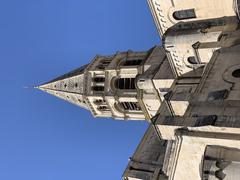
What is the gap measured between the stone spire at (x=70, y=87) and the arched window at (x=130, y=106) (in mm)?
3517

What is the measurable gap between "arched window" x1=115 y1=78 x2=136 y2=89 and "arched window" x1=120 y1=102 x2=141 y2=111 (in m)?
1.37

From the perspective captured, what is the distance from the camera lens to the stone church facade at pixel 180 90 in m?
19.8

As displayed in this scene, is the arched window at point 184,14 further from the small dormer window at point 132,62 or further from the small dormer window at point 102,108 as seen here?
the small dormer window at point 102,108

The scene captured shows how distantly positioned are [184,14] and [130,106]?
1050 centimetres

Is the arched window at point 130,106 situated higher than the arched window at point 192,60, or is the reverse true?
the arched window at point 130,106

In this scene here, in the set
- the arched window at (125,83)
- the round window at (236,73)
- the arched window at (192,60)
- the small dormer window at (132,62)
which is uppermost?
the small dormer window at (132,62)

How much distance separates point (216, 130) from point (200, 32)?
25.9 ft

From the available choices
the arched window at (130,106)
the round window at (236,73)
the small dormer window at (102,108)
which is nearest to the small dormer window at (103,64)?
the small dormer window at (102,108)

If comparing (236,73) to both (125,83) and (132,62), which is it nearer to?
(125,83)

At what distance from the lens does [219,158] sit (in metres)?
19.6

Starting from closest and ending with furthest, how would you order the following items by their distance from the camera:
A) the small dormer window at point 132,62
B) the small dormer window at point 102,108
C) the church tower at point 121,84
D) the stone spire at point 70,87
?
1. the church tower at point 121,84
2. the small dormer window at point 132,62
3. the small dormer window at point 102,108
4. the stone spire at point 70,87

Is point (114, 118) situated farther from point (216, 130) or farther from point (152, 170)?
point (216, 130)

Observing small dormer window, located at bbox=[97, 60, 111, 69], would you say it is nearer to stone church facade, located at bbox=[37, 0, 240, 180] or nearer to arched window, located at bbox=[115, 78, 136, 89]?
stone church facade, located at bbox=[37, 0, 240, 180]

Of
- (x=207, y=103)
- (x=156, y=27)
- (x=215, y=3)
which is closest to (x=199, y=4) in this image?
(x=215, y=3)
